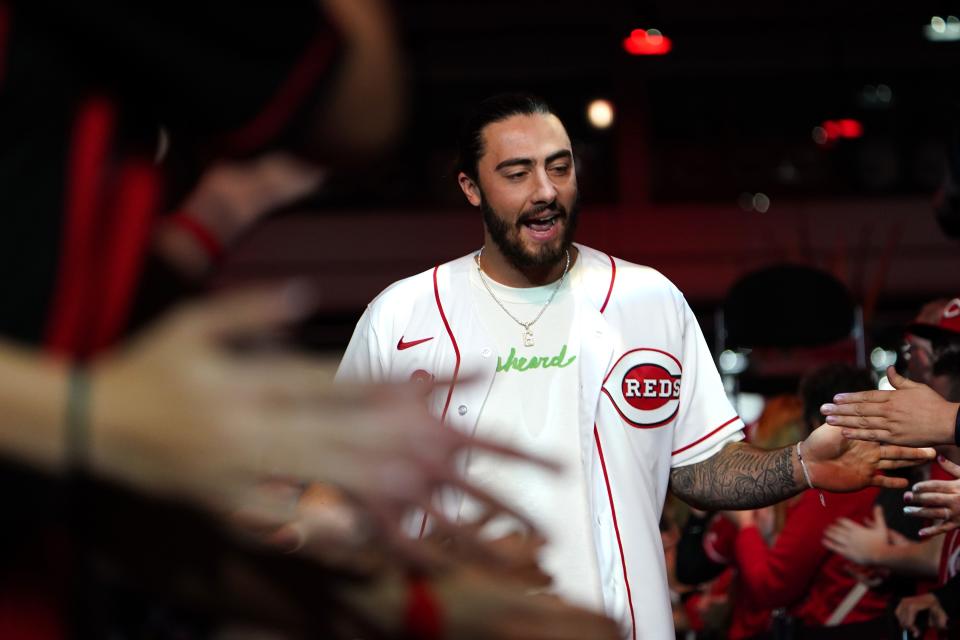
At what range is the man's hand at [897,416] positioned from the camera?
2768mm

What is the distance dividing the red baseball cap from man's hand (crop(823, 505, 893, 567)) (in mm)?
670

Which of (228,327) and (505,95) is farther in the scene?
(505,95)

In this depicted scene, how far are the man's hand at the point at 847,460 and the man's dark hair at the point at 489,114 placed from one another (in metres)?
1.15

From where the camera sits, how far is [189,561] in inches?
36.2

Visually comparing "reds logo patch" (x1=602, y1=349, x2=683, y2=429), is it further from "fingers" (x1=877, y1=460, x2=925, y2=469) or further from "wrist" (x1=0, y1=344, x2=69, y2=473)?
"wrist" (x1=0, y1=344, x2=69, y2=473)

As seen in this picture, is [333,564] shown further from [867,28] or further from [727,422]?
[867,28]

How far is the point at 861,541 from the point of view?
14.1 ft

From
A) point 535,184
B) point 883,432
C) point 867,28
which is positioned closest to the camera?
point 883,432

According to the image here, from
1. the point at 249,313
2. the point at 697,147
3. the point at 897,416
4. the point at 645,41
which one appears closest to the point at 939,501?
the point at 897,416

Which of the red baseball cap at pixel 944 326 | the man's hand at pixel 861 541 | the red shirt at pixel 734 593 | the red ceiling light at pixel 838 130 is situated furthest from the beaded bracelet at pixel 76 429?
the red ceiling light at pixel 838 130

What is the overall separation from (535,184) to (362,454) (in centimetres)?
229

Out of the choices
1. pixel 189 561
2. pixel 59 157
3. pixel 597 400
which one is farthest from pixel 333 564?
pixel 597 400

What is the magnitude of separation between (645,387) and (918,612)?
6.11 ft

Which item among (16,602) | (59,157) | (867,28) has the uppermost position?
(867,28)
